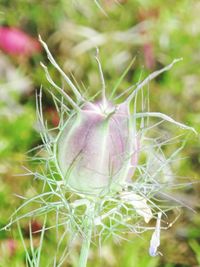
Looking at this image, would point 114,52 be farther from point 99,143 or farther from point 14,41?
point 99,143

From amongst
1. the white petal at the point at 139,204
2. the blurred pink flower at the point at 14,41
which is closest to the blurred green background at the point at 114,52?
the blurred pink flower at the point at 14,41

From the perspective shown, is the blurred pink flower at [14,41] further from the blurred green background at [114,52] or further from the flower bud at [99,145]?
the flower bud at [99,145]

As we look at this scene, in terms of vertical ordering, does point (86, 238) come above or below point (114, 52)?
above

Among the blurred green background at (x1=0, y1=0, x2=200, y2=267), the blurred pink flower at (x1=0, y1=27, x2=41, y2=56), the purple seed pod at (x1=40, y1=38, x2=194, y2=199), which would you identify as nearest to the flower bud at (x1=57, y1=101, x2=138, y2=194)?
the purple seed pod at (x1=40, y1=38, x2=194, y2=199)

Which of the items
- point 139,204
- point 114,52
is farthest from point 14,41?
point 139,204

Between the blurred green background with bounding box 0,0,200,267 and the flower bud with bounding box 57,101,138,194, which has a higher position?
the flower bud with bounding box 57,101,138,194

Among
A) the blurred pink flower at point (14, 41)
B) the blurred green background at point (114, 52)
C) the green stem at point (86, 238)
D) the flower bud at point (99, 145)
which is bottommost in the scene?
the blurred green background at point (114, 52)

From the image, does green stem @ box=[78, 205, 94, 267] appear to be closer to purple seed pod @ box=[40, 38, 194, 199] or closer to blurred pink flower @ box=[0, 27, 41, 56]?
purple seed pod @ box=[40, 38, 194, 199]
